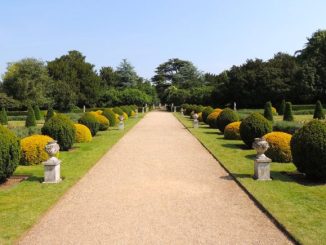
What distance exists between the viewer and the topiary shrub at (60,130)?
51.2ft

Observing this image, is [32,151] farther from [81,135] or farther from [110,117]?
[110,117]

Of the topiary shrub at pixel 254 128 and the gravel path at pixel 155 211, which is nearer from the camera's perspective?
the gravel path at pixel 155 211

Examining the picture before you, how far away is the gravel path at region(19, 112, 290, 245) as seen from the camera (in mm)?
6043

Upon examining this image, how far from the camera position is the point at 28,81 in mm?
61000

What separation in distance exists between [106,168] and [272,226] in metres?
6.55

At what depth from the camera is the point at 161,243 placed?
5.76 metres

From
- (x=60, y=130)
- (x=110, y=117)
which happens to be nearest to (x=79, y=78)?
(x=110, y=117)

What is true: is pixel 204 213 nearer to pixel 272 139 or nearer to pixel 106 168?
pixel 106 168

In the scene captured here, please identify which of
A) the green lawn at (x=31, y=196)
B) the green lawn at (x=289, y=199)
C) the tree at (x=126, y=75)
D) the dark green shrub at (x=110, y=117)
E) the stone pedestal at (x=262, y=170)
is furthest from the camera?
the tree at (x=126, y=75)

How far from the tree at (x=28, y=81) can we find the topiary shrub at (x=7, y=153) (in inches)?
2031

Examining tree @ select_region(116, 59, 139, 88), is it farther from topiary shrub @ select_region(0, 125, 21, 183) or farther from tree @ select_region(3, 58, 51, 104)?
topiary shrub @ select_region(0, 125, 21, 183)

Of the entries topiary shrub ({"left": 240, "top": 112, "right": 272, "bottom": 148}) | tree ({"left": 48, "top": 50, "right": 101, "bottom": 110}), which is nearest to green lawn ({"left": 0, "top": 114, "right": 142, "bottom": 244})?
topiary shrub ({"left": 240, "top": 112, "right": 272, "bottom": 148})

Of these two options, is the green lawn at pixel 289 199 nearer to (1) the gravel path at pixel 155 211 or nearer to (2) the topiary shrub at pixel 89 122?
(1) the gravel path at pixel 155 211

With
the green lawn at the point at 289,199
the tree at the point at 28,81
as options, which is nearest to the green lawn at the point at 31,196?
the green lawn at the point at 289,199
